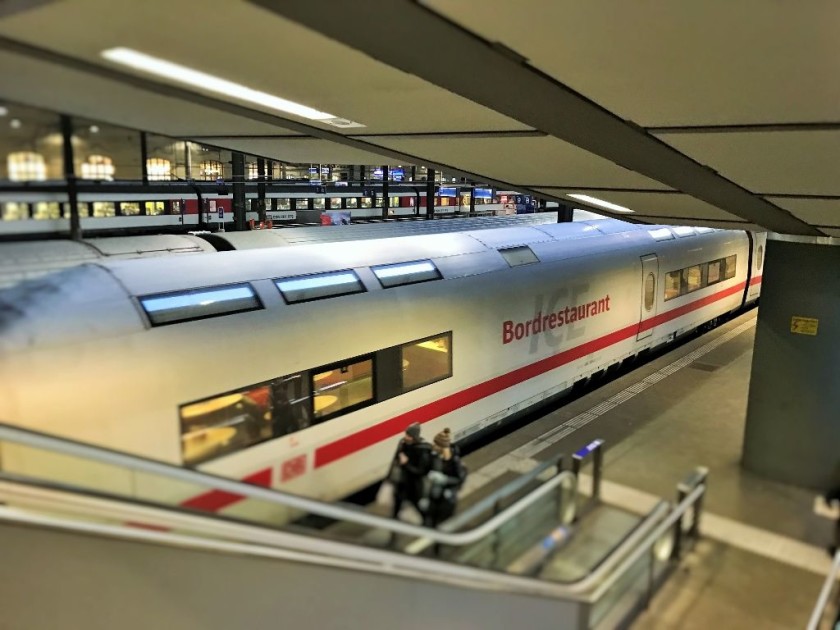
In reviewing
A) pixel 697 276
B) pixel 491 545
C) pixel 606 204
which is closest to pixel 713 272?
pixel 697 276

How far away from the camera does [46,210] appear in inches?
79.7

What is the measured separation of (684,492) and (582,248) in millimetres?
4264

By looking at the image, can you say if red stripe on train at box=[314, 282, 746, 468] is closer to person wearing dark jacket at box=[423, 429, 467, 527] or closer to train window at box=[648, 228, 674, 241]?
person wearing dark jacket at box=[423, 429, 467, 527]

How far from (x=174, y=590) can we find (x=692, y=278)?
12.0 m

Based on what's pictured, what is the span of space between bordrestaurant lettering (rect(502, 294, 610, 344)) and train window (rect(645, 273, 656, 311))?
60.3 inches

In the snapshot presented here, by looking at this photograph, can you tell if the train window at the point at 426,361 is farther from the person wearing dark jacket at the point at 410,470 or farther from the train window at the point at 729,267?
the train window at the point at 729,267

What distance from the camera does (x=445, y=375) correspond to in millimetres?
6672

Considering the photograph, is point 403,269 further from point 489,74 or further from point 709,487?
point 709,487

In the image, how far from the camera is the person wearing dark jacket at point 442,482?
4.21 meters

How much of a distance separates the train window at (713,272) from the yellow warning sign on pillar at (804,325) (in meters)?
6.84

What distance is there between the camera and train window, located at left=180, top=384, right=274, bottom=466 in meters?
3.77

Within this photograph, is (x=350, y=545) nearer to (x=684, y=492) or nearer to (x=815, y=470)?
(x=684, y=492)

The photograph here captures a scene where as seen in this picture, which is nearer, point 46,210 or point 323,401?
point 46,210

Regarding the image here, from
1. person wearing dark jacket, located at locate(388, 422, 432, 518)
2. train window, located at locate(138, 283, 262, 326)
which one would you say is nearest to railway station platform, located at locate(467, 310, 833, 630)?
person wearing dark jacket, located at locate(388, 422, 432, 518)
